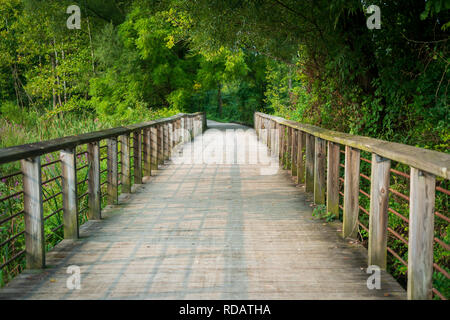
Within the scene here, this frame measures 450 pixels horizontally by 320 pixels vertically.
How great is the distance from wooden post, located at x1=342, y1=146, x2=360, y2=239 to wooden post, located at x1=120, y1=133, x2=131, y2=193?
10.5ft

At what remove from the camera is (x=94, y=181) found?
15.6ft

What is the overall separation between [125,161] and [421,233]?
4459 mm

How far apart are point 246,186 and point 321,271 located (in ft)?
11.9

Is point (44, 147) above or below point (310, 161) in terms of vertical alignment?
above

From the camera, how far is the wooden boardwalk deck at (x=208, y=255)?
296 cm

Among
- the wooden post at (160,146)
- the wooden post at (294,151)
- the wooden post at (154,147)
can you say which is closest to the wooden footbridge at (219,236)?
the wooden post at (294,151)

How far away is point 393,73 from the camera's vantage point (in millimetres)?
5898

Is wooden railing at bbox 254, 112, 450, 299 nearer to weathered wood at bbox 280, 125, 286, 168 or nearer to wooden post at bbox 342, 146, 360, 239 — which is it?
wooden post at bbox 342, 146, 360, 239

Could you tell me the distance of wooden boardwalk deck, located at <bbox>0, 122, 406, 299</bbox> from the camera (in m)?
2.96

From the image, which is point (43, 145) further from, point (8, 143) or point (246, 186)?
point (8, 143)

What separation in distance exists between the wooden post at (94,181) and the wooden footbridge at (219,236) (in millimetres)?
11
